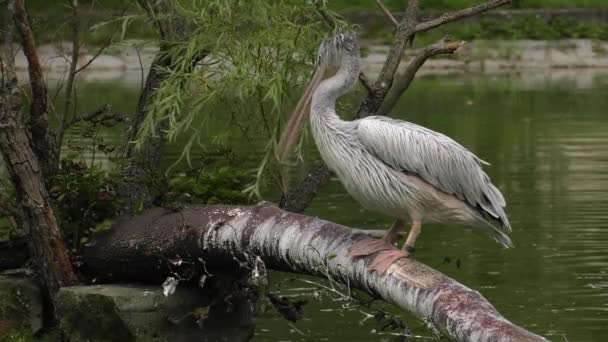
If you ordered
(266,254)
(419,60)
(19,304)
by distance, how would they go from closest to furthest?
(266,254)
(19,304)
(419,60)

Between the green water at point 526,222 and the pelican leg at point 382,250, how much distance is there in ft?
4.33

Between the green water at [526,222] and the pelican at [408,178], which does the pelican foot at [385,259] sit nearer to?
the pelican at [408,178]

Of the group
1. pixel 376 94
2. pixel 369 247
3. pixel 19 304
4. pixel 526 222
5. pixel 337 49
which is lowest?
pixel 526 222

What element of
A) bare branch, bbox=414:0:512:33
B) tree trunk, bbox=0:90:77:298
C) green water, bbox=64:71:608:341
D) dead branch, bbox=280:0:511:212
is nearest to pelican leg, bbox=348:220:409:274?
green water, bbox=64:71:608:341

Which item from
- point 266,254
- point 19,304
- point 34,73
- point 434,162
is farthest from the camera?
point 19,304

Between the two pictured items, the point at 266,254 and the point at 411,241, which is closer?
the point at 411,241

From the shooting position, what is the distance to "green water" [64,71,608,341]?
8.47m

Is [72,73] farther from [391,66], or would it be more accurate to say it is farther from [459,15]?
[459,15]

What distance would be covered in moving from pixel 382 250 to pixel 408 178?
35 cm

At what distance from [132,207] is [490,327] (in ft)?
9.02

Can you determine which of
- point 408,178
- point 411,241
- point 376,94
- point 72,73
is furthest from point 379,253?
point 72,73

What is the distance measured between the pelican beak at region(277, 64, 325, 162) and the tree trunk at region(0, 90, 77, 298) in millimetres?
1238

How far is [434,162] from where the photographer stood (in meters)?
6.77

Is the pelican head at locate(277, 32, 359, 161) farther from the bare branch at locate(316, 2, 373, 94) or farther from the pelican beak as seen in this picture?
the bare branch at locate(316, 2, 373, 94)
